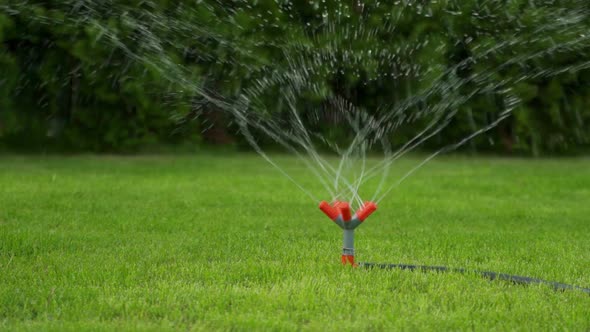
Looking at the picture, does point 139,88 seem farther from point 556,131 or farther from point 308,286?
point 308,286

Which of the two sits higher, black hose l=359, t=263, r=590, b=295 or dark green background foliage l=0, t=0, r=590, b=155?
dark green background foliage l=0, t=0, r=590, b=155

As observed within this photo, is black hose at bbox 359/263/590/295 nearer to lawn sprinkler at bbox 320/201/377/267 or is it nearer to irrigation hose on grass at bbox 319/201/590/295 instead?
irrigation hose on grass at bbox 319/201/590/295

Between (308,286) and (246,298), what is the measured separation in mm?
358

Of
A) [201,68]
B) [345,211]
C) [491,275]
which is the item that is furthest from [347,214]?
[201,68]

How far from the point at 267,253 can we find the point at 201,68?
6.47 m

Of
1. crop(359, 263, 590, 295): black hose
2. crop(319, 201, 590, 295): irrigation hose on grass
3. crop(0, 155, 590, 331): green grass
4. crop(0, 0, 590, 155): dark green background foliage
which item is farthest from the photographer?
crop(0, 0, 590, 155): dark green background foliage

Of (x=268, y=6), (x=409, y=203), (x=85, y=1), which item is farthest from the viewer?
(x=85, y=1)

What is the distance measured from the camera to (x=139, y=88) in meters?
11.2

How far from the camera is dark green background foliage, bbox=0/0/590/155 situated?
1035 centimetres

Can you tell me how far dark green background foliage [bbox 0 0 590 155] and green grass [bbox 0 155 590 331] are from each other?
186 cm

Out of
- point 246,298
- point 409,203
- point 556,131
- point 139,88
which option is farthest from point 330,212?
point 556,131

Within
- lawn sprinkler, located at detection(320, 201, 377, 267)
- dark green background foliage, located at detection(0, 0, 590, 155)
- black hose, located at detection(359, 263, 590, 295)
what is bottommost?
black hose, located at detection(359, 263, 590, 295)

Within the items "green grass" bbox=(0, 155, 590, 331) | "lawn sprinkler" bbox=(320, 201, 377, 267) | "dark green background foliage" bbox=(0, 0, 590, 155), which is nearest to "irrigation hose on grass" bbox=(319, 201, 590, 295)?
"lawn sprinkler" bbox=(320, 201, 377, 267)

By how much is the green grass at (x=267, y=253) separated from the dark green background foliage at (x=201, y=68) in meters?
1.86
